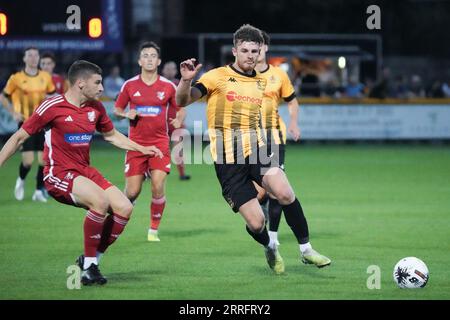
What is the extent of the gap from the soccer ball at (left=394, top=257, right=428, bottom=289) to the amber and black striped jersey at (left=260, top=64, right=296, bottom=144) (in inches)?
89.0

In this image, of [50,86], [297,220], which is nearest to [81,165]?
[297,220]

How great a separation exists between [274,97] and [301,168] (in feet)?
32.4

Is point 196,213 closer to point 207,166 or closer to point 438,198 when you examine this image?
point 438,198

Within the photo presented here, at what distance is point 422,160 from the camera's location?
22656mm

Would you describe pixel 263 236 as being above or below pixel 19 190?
above

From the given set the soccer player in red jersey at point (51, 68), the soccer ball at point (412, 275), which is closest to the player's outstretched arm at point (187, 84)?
the soccer ball at point (412, 275)

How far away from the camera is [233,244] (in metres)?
11.7

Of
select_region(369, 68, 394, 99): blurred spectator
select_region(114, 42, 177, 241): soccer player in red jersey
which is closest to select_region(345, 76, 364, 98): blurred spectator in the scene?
select_region(369, 68, 394, 99): blurred spectator

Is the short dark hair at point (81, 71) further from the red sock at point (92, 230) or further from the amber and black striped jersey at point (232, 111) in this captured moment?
the red sock at point (92, 230)

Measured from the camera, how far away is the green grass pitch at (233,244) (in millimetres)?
8977

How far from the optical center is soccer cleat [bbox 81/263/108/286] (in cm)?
912

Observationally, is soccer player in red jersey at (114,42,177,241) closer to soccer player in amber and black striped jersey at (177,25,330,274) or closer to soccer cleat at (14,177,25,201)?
soccer player in amber and black striped jersey at (177,25,330,274)

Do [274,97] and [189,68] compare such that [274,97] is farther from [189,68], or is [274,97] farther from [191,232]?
[189,68]

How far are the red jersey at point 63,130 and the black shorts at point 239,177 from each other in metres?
1.33
